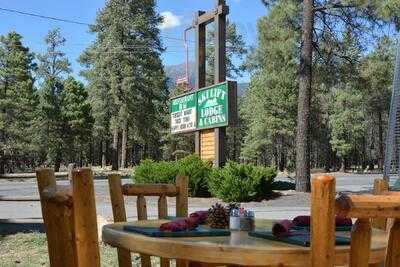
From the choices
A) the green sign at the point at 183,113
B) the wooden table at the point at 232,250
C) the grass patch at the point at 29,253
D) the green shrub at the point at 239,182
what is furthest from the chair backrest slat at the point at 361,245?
the green sign at the point at 183,113

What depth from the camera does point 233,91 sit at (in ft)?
53.7

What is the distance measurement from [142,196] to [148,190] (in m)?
0.07

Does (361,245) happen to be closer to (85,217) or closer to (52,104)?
(85,217)

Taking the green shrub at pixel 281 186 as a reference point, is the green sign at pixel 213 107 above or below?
above

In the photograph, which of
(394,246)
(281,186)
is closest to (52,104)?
(281,186)

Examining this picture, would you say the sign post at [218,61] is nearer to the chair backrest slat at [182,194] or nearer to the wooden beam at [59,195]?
the chair backrest slat at [182,194]

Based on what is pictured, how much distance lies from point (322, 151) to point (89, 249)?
8354cm

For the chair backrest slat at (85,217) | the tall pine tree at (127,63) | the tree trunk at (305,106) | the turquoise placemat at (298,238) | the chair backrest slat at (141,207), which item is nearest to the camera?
the chair backrest slat at (85,217)

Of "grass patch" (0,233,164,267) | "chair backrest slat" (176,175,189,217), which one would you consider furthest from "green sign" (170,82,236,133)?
"chair backrest slat" (176,175,189,217)

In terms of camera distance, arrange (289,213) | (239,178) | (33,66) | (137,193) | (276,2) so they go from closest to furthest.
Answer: (137,193), (289,213), (239,178), (276,2), (33,66)

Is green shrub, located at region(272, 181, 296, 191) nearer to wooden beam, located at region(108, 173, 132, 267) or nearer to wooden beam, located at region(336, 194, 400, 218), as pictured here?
wooden beam, located at region(108, 173, 132, 267)

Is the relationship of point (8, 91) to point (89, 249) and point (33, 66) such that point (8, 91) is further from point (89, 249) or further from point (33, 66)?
point (89, 249)

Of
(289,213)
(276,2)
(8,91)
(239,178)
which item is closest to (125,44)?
(8,91)

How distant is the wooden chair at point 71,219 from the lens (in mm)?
2264
